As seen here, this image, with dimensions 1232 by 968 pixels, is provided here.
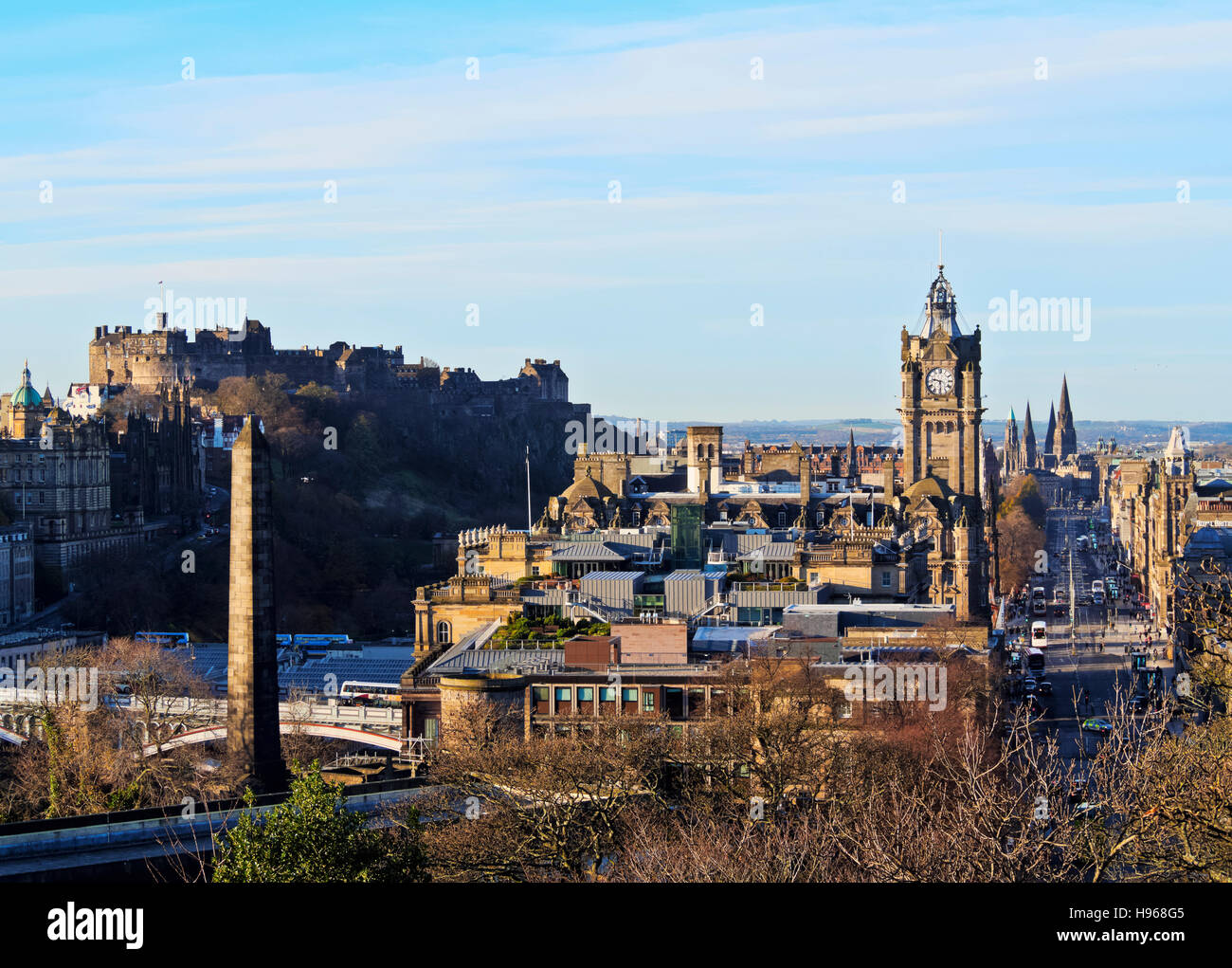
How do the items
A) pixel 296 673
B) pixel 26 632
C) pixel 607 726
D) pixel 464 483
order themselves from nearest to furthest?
pixel 607 726 < pixel 296 673 < pixel 26 632 < pixel 464 483

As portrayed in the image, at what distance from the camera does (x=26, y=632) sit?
295 ft

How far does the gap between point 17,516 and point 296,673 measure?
4082 cm

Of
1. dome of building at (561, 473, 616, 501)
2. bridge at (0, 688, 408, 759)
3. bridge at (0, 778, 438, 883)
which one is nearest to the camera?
bridge at (0, 778, 438, 883)

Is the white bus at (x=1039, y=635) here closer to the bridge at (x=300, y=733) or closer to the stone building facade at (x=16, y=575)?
the bridge at (x=300, y=733)

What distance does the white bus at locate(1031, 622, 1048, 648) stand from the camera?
82750 millimetres

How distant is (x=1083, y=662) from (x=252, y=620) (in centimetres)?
4426

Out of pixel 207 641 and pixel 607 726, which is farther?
pixel 207 641

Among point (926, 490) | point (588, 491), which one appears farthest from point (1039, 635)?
point (588, 491)

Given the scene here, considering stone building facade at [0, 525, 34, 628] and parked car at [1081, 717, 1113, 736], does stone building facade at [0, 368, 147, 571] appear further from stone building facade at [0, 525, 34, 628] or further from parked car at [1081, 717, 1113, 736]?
parked car at [1081, 717, 1113, 736]

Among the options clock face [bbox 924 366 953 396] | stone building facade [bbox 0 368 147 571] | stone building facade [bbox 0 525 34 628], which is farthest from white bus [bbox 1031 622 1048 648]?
stone building facade [bbox 0 368 147 571]

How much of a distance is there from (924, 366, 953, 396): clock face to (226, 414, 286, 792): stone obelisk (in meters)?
51.6
